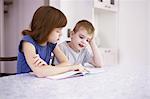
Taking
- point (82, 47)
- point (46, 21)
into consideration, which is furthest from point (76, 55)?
point (46, 21)

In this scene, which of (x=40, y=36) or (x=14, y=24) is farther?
(x=14, y=24)

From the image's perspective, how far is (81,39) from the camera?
5.99 ft

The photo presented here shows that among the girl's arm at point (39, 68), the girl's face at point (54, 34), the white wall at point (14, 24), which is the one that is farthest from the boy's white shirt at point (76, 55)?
the white wall at point (14, 24)

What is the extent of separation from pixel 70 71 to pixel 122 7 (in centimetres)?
252

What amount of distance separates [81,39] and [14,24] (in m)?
1.82

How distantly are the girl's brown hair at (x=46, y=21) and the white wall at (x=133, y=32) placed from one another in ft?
7.06

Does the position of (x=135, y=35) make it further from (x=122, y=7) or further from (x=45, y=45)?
(x=45, y=45)

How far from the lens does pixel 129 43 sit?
3.38 meters

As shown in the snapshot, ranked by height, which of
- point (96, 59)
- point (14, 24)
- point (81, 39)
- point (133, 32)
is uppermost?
point (14, 24)

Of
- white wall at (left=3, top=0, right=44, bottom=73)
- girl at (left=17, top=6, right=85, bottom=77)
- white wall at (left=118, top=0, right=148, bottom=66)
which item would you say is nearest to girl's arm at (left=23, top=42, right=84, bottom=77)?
girl at (left=17, top=6, right=85, bottom=77)

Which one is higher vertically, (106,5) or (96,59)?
(106,5)

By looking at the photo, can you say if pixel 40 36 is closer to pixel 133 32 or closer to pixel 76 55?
pixel 76 55

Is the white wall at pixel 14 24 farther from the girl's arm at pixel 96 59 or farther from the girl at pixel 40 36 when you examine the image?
the girl at pixel 40 36

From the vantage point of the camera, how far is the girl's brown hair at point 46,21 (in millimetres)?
1320
